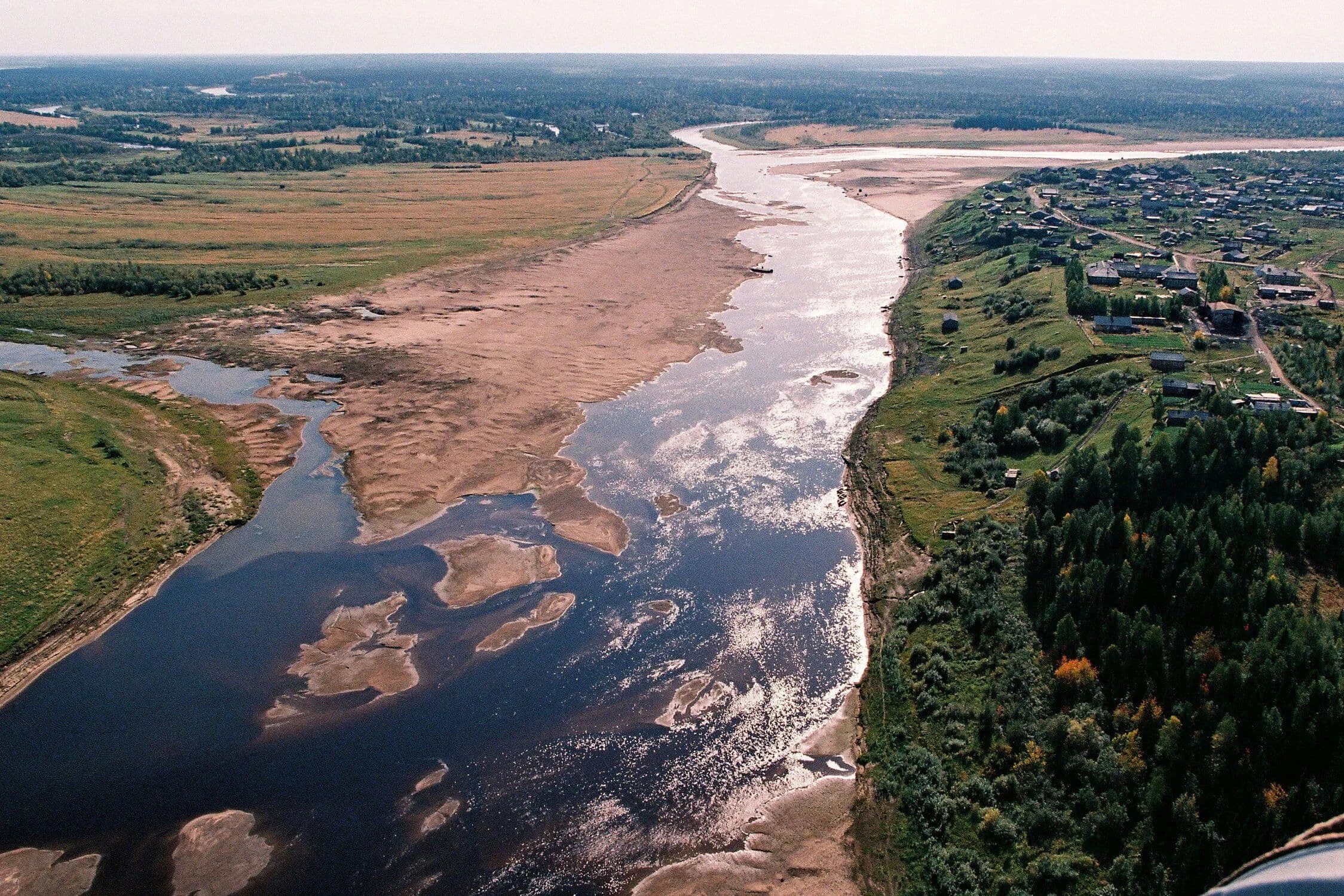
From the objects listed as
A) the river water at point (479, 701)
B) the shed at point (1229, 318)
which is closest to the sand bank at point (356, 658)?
the river water at point (479, 701)

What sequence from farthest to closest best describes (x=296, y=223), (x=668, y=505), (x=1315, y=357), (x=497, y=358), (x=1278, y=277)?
(x=296, y=223) < (x=1278, y=277) < (x=497, y=358) < (x=1315, y=357) < (x=668, y=505)

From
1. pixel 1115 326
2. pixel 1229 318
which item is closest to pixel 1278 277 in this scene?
pixel 1229 318

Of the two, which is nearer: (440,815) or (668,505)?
(440,815)

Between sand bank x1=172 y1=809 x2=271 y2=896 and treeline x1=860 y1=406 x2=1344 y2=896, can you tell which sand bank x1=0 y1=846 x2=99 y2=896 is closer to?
sand bank x1=172 y1=809 x2=271 y2=896

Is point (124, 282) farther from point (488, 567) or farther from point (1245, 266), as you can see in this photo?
point (1245, 266)

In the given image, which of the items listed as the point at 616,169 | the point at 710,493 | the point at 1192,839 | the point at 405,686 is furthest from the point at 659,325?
the point at 616,169

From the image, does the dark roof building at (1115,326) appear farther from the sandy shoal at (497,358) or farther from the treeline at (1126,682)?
the sandy shoal at (497,358)
